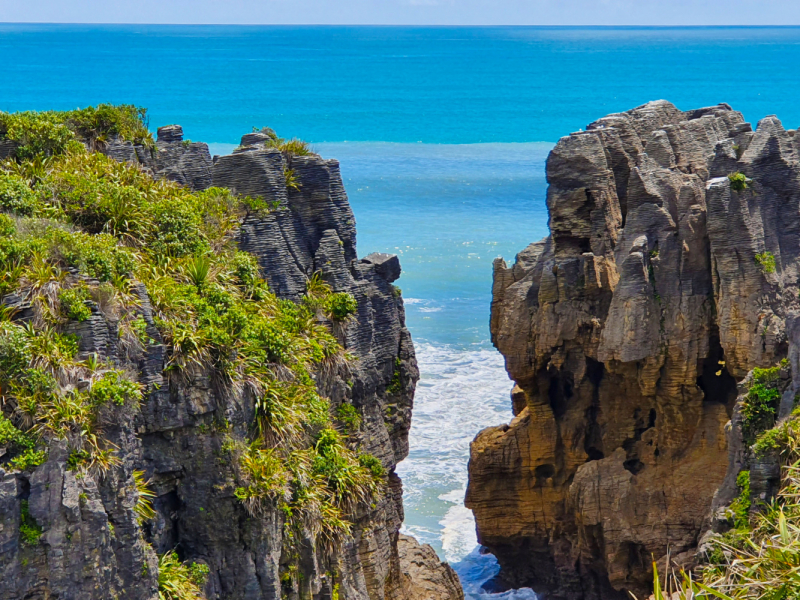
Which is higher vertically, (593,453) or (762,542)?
(762,542)

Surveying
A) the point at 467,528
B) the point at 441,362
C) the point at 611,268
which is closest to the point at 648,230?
the point at 611,268

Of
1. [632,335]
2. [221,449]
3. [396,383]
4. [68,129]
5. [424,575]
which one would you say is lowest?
[424,575]

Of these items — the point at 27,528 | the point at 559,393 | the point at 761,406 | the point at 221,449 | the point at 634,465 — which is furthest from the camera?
the point at 559,393

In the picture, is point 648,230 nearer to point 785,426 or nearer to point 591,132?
point 591,132

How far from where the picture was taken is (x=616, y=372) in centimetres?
3069

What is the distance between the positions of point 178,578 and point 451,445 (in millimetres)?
25293

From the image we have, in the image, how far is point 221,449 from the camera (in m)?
17.7

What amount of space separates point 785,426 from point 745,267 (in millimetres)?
9032

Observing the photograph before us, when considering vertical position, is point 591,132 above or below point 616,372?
above

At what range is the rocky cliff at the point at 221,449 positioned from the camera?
1502 cm

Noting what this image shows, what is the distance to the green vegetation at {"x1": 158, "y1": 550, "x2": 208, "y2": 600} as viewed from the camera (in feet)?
55.2

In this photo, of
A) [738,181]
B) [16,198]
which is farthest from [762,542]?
[738,181]

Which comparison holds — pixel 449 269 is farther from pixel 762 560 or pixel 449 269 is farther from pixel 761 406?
pixel 762 560

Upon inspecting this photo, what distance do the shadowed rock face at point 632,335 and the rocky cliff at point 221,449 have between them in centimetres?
654
